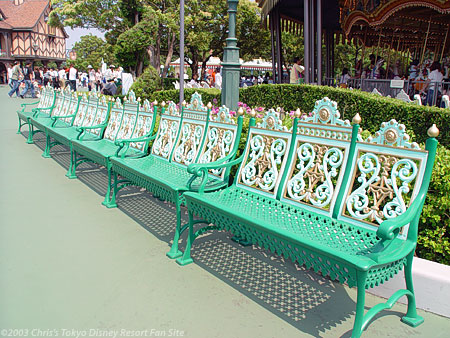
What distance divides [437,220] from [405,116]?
15.6 feet

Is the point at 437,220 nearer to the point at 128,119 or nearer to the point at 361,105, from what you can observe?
the point at 128,119

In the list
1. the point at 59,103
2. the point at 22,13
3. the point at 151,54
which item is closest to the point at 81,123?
the point at 59,103

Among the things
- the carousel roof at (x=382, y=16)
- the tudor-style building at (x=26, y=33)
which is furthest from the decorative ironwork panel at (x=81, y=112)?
the tudor-style building at (x=26, y=33)

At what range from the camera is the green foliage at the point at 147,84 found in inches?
686

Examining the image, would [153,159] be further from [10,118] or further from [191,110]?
[10,118]

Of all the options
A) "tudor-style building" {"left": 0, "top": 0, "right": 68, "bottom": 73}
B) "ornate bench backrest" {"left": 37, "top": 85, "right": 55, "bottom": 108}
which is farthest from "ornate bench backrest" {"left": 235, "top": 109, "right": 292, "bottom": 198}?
"tudor-style building" {"left": 0, "top": 0, "right": 68, "bottom": 73}

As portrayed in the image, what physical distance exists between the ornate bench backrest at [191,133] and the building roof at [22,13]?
53954 mm

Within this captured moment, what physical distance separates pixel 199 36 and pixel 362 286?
26.1m

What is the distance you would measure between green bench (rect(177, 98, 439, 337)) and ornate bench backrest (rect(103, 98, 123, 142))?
3.10 metres

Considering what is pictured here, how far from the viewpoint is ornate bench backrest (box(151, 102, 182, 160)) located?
504 cm

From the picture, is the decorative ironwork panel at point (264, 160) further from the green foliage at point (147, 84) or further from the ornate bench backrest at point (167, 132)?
the green foliage at point (147, 84)

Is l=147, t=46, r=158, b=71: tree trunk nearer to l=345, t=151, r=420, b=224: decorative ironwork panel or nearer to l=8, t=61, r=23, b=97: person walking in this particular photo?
l=8, t=61, r=23, b=97: person walking

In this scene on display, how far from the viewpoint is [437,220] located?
3.09 metres

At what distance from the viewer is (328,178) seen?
3.18 meters
